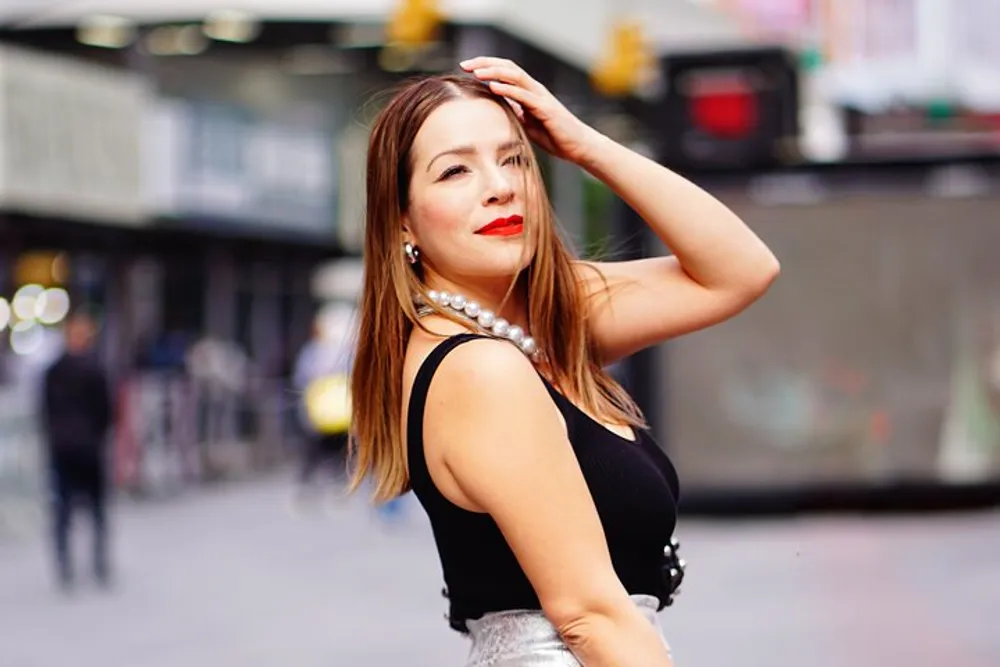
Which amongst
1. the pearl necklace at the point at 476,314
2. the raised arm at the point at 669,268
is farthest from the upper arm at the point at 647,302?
the pearl necklace at the point at 476,314

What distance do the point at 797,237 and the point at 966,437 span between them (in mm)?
2097

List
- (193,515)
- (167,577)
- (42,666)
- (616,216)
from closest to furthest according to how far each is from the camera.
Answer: (42,666)
(167,577)
(616,216)
(193,515)

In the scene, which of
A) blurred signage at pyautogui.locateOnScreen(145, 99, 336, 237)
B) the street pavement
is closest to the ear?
the street pavement

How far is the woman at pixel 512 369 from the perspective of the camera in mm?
2125

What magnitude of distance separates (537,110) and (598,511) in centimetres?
58

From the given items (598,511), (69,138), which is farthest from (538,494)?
(69,138)

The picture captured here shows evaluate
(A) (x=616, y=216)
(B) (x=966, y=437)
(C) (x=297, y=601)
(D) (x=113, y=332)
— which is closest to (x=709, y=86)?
(A) (x=616, y=216)

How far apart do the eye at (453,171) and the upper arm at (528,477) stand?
0.28 metres

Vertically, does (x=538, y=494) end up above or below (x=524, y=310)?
below

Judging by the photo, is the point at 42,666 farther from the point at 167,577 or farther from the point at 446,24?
the point at 446,24

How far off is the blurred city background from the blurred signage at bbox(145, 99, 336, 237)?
52 mm

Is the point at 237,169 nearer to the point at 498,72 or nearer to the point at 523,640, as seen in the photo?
the point at 498,72

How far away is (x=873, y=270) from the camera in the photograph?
13.9 metres

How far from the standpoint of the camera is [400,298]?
2.34 meters
